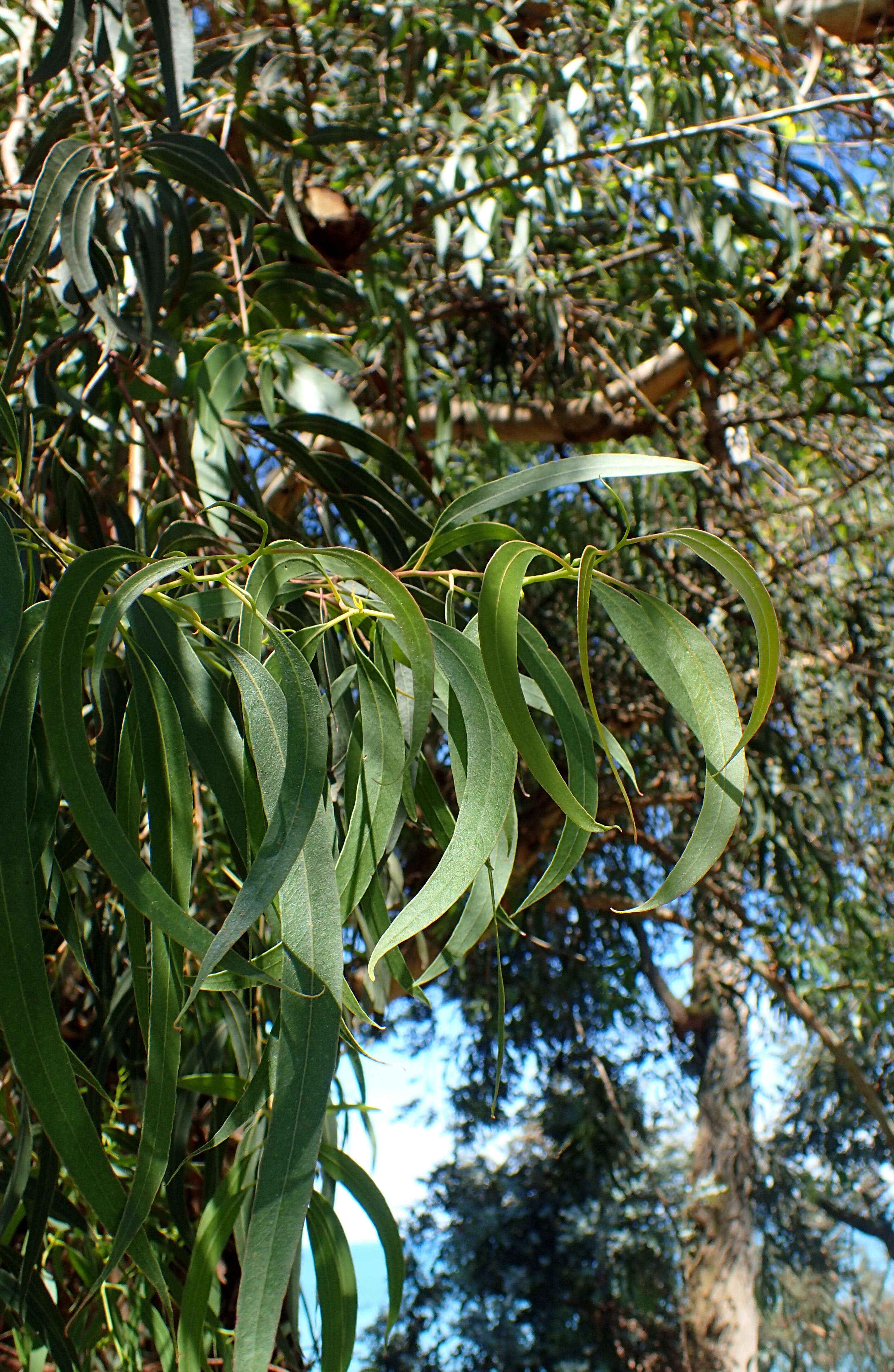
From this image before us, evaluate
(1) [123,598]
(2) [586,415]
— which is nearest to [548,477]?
(1) [123,598]

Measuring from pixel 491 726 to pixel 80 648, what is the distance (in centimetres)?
17

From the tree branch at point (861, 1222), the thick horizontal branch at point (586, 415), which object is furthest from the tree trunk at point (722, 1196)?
the thick horizontal branch at point (586, 415)

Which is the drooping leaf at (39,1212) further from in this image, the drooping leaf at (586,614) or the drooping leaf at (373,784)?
the drooping leaf at (586,614)

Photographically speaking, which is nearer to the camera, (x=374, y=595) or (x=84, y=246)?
(x=374, y=595)

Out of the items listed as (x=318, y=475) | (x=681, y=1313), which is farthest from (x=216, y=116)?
(x=681, y=1313)

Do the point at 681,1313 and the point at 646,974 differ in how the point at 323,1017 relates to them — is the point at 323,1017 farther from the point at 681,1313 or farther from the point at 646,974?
the point at 681,1313

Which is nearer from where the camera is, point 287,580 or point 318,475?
point 287,580

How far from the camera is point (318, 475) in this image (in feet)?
2.92

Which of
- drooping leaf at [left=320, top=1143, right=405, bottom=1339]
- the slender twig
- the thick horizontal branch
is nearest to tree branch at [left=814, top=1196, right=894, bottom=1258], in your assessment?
the thick horizontal branch

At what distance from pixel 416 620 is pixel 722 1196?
4.57m

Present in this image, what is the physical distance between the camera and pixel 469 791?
428mm

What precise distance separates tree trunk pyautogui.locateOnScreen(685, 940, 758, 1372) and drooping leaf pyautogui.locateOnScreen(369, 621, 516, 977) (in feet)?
11.1

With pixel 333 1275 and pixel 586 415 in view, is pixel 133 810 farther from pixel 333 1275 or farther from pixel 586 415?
pixel 586 415

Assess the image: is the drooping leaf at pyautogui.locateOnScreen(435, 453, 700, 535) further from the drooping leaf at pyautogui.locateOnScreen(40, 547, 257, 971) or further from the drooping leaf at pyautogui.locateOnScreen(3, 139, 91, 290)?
the drooping leaf at pyautogui.locateOnScreen(3, 139, 91, 290)
